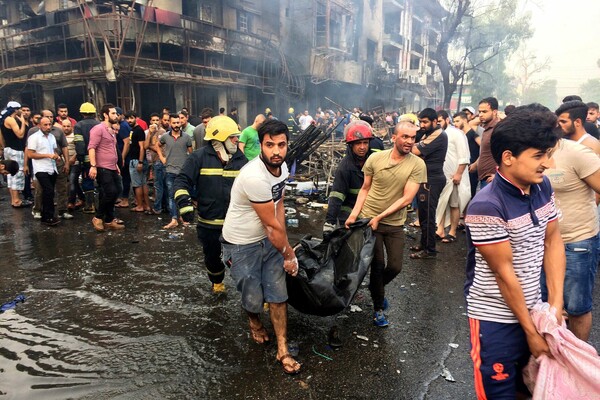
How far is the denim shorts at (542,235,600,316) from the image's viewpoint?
2.78 metres

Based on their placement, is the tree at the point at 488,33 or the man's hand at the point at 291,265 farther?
the tree at the point at 488,33

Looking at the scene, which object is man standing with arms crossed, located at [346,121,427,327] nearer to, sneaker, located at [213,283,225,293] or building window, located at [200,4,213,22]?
sneaker, located at [213,283,225,293]

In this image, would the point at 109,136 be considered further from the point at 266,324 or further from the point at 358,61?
the point at 358,61

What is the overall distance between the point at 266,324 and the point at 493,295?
233 cm

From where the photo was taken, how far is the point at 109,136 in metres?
6.42

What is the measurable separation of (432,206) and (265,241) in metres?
3.11

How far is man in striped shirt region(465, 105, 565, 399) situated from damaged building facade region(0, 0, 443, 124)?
517 inches

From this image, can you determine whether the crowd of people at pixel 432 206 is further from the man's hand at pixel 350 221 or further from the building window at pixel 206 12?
the building window at pixel 206 12

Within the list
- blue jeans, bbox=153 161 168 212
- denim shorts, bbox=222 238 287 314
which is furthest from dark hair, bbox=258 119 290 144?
blue jeans, bbox=153 161 168 212

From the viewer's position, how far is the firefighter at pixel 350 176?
3836 millimetres

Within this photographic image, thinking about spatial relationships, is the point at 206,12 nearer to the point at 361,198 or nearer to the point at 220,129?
the point at 220,129

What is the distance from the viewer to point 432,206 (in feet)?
18.0

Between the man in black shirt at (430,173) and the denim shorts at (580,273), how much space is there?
263cm

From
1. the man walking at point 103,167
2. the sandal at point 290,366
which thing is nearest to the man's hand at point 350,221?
the sandal at point 290,366
